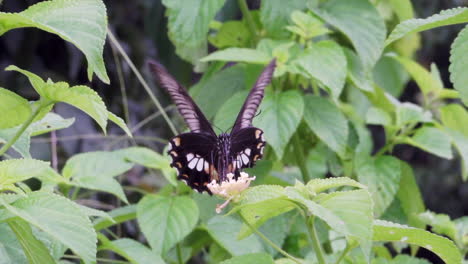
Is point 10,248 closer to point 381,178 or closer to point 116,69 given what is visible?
point 381,178

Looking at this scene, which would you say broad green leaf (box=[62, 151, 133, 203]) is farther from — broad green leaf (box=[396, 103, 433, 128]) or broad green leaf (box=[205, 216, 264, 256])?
broad green leaf (box=[396, 103, 433, 128])

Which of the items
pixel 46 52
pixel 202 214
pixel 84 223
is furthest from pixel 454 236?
pixel 46 52

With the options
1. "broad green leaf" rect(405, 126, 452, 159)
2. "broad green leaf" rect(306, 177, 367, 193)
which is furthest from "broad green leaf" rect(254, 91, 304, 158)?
"broad green leaf" rect(306, 177, 367, 193)

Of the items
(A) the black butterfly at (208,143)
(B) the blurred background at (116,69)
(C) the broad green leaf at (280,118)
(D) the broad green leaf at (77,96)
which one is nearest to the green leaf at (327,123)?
(C) the broad green leaf at (280,118)

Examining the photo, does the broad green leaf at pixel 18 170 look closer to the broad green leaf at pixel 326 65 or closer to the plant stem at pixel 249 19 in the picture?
the broad green leaf at pixel 326 65

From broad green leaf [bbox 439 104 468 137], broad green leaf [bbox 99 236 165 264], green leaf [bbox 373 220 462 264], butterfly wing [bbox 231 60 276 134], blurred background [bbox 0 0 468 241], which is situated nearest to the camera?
green leaf [bbox 373 220 462 264]

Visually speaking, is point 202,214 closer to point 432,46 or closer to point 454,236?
point 454,236
